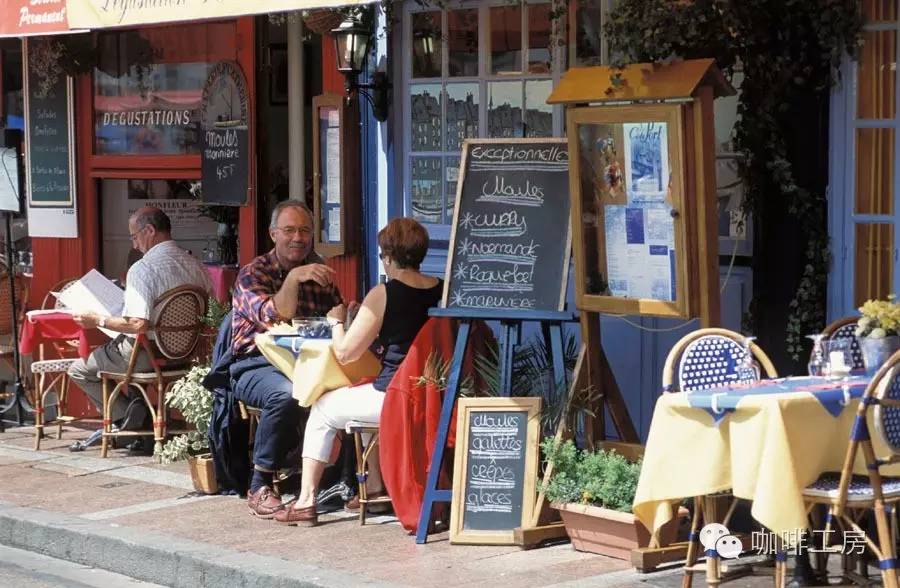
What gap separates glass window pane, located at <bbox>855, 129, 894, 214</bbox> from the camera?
724 centimetres

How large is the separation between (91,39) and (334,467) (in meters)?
4.41

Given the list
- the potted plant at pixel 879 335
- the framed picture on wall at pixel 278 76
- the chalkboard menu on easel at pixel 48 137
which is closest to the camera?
the potted plant at pixel 879 335

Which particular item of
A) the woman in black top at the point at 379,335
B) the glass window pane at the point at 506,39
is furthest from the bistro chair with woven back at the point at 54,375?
the glass window pane at the point at 506,39

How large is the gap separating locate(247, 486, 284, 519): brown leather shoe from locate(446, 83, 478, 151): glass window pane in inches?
89.3

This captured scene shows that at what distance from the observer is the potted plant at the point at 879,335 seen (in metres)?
6.19

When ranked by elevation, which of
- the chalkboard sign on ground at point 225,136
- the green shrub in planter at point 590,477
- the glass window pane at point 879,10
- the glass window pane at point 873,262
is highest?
the glass window pane at point 879,10

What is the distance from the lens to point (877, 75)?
7227 millimetres

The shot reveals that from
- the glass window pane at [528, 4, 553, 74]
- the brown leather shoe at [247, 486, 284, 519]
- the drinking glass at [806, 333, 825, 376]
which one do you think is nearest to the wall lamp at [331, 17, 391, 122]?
the glass window pane at [528, 4, 553, 74]

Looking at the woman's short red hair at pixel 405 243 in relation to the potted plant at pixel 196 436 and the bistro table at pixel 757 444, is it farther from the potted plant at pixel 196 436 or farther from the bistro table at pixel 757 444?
the bistro table at pixel 757 444

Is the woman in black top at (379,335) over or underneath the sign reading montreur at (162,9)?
underneath

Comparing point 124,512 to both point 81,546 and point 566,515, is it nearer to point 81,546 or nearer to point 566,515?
point 81,546

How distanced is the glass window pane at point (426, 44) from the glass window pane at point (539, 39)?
26.9 inches

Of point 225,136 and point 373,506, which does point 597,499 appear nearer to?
point 373,506

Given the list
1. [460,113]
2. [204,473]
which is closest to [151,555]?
[204,473]
